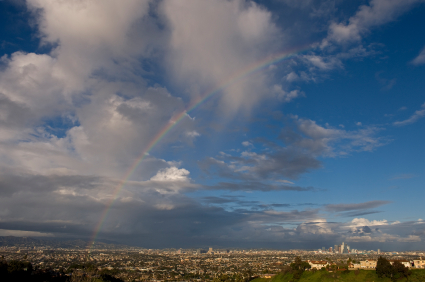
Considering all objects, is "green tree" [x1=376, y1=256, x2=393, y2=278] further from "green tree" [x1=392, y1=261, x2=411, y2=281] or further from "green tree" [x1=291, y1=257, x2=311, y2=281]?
"green tree" [x1=291, y1=257, x2=311, y2=281]

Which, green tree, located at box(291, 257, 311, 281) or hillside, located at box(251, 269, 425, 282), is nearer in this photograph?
hillside, located at box(251, 269, 425, 282)

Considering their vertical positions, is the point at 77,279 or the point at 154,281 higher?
the point at 77,279

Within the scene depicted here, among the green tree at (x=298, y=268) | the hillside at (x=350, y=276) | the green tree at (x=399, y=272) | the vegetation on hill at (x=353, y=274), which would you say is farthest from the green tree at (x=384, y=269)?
the green tree at (x=298, y=268)

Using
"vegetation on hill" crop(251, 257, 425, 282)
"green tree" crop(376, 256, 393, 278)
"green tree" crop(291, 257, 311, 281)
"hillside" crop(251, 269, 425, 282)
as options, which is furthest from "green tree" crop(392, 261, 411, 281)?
"green tree" crop(291, 257, 311, 281)

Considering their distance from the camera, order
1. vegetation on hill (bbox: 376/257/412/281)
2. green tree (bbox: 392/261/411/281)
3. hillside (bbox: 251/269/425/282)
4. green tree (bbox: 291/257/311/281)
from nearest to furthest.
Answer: hillside (bbox: 251/269/425/282)
green tree (bbox: 392/261/411/281)
vegetation on hill (bbox: 376/257/412/281)
green tree (bbox: 291/257/311/281)

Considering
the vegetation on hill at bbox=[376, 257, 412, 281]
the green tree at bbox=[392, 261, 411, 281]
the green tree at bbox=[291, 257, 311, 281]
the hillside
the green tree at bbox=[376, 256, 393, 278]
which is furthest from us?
the green tree at bbox=[291, 257, 311, 281]

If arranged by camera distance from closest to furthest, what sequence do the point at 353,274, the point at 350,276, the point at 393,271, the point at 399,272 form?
1. the point at 399,272
2. the point at 393,271
3. the point at 350,276
4. the point at 353,274

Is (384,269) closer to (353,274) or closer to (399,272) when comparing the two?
(399,272)

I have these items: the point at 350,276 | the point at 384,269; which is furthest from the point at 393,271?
the point at 350,276

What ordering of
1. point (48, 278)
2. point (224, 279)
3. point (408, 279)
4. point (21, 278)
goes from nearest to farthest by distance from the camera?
point (408, 279) → point (21, 278) → point (48, 278) → point (224, 279)

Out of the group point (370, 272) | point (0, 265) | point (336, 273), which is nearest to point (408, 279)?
point (370, 272)

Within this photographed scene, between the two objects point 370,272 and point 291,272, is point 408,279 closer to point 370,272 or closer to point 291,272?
point 370,272
